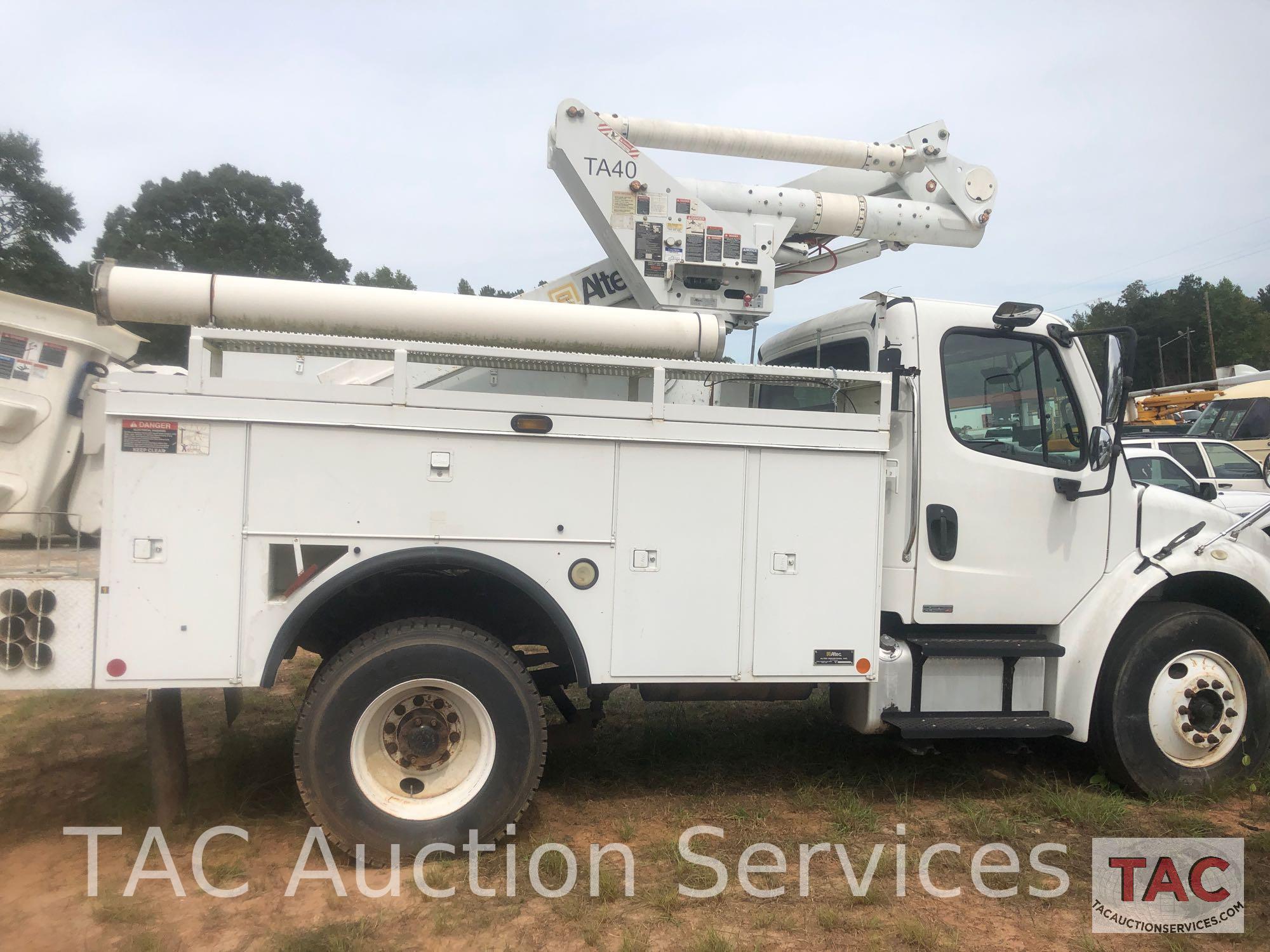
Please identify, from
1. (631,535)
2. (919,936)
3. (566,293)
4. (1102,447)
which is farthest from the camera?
(566,293)

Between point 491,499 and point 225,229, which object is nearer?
point 491,499

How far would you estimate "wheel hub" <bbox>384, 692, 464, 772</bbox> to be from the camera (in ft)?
12.6

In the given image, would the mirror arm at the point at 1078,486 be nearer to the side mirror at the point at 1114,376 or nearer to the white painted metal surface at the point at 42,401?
the side mirror at the point at 1114,376

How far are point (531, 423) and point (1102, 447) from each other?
2941 millimetres

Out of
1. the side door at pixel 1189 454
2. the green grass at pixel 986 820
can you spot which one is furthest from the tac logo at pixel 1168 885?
the side door at pixel 1189 454

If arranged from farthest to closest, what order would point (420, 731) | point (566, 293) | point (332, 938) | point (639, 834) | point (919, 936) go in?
point (566, 293), point (639, 834), point (420, 731), point (919, 936), point (332, 938)

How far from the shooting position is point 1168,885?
12.6 ft

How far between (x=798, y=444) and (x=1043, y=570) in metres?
1.57

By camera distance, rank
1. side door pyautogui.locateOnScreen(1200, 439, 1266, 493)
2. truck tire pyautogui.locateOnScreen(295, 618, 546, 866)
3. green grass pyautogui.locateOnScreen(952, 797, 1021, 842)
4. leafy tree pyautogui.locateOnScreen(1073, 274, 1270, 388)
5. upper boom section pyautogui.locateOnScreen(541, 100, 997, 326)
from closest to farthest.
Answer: truck tire pyautogui.locateOnScreen(295, 618, 546, 866), green grass pyautogui.locateOnScreen(952, 797, 1021, 842), upper boom section pyautogui.locateOnScreen(541, 100, 997, 326), side door pyautogui.locateOnScreen(1200, 439, 1266, 493), leafy tree pyautogui.locateOnScreen(1073, 274, 1270, 388)

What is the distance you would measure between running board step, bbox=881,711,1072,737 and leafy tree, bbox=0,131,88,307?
32.8 metres

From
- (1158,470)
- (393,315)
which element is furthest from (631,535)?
(1158,470)

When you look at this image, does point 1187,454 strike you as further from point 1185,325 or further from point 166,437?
point 1185,325

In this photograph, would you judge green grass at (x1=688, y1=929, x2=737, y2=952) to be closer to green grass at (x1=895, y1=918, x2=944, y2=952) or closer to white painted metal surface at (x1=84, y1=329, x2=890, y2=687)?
green grass at (x1=895, y1=918, x2=944, y2=952)

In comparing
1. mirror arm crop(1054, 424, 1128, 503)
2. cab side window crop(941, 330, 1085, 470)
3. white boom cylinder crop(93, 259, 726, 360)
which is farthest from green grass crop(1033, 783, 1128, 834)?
white boom cylinder crop(93, 259, 726, 360)
